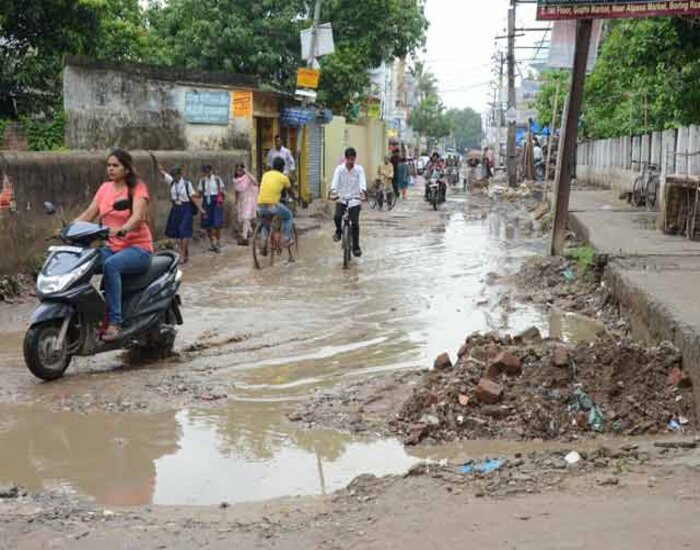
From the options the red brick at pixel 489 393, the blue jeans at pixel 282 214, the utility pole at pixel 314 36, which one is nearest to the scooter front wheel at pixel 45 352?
the red brick at pixel 489 393

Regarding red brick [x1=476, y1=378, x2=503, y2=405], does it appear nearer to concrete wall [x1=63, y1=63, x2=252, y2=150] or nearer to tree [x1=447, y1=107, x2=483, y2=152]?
concrete wall [x1=63, y1=63, x2=252, y2=150]

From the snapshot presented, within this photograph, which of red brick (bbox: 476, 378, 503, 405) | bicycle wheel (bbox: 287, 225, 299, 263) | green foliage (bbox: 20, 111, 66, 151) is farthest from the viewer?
green foliage (bbox: 20, 111, 66, 151)

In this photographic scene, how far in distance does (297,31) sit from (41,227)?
15504mm

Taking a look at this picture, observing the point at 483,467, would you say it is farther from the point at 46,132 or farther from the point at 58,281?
the point at 46,132

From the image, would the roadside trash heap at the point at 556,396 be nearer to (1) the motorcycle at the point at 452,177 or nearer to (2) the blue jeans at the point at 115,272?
(2) the blue jeans at the point at 115,272

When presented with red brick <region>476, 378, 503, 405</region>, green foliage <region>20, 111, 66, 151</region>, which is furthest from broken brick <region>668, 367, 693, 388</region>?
green foliage <region>20, 111, 66, 151</region>

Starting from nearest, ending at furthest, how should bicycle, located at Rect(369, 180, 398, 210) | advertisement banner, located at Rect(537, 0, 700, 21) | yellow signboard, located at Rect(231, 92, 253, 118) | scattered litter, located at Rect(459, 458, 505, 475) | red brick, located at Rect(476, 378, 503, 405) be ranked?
1. scattered litter, located at Rect(459, 458, 505, 475)
2. red brick, located at Rect(476, 378, 503, 405)
3. advertisement banner, located at Rect(537, 0, 700, 21)
4. yellow signboard, located at Rect(231, 92, 253, 118)
5. bicycle, located at Rect(369, 180, 398, 210)

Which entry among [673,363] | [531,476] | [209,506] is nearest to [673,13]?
[673,363]

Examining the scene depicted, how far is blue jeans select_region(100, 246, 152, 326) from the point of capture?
7.14 metres

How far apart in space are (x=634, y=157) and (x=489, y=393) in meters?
19.3

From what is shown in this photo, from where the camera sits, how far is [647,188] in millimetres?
19031

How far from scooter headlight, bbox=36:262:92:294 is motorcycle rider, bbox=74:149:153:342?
→ 0.35 meters

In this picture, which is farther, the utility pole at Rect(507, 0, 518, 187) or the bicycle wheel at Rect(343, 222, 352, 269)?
the utility pole at Rect(507, 0, 518, 187)

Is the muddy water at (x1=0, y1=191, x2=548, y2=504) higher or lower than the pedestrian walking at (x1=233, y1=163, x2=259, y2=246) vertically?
lower
